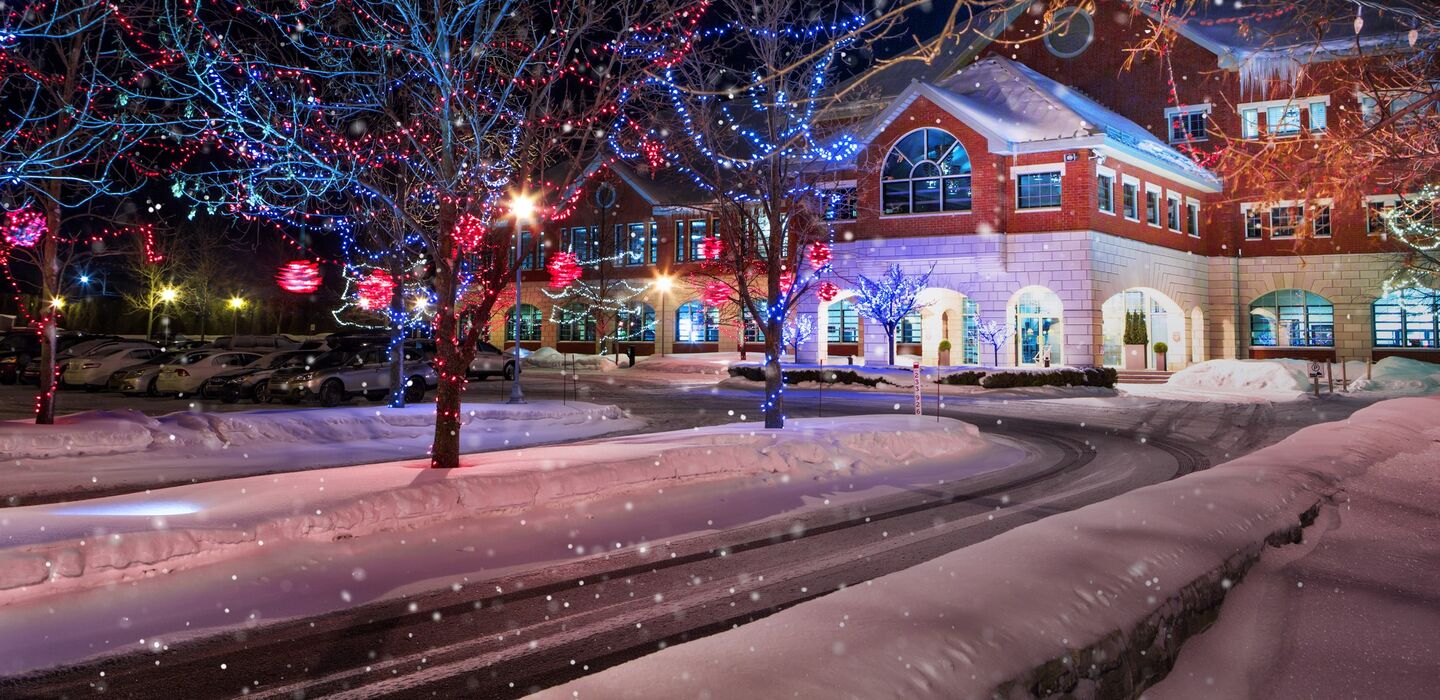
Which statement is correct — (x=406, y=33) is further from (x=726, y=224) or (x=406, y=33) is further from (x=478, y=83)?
(x=726, y=224)

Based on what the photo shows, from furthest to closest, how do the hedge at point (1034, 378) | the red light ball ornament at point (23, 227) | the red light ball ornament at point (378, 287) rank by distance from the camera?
the hedge at point (1034, 378) < the red light ball ornament at point (378, 287) < the red light ball ornament at point (23, 227)

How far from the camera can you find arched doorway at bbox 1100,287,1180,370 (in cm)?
3747

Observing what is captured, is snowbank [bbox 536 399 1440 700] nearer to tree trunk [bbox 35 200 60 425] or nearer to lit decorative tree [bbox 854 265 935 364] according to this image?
tree trunk [bbox 35 200 60 425]

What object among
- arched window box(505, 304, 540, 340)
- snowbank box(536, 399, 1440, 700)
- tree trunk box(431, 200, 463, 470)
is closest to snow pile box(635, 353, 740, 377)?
arched window box(505, 304, 540, 340)

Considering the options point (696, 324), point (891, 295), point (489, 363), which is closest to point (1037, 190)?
point (891, 295)

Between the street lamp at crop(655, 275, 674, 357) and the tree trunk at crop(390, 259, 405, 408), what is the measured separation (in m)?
27.8

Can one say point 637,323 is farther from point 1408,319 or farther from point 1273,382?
point 1408,319

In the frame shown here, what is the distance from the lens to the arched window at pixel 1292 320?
39000 mm

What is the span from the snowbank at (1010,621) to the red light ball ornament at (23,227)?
13354 mm

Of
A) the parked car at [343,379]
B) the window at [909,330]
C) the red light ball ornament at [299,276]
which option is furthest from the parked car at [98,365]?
the window at [909,330]

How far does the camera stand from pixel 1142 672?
430 centimetres

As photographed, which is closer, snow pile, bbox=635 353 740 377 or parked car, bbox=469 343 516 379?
parked car, bbox=469 343 516 379

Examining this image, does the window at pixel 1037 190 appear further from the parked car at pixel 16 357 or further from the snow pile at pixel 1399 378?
the parked car at pixel 16 357

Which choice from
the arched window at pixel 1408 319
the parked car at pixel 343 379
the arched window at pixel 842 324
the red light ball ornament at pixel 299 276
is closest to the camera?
the red light ball ornament at pixel 299 276
